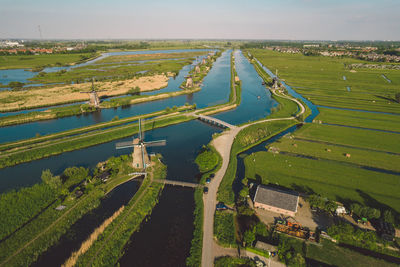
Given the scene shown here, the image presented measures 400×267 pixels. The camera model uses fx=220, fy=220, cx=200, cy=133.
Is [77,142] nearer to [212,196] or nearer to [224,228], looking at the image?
[212,196]

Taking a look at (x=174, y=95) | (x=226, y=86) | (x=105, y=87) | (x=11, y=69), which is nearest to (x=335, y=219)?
(x=174, y=95)

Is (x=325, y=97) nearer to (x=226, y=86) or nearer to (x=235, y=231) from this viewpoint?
(x=226, y=86)

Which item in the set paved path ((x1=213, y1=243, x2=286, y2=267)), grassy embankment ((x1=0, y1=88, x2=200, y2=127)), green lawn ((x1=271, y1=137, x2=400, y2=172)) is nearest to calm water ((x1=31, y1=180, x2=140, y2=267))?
paved path ((x1=213, y1=243, x2=286, y2=267))

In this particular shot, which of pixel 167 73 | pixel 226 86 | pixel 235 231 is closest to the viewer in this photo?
pixel 235 231

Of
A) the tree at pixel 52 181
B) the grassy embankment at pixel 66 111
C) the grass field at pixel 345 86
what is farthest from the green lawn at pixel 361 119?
the tree at pixel 52 181

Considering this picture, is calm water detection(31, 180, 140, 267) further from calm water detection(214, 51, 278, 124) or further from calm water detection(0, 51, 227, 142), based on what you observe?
calm water detection(214, 51, 278, 124)
